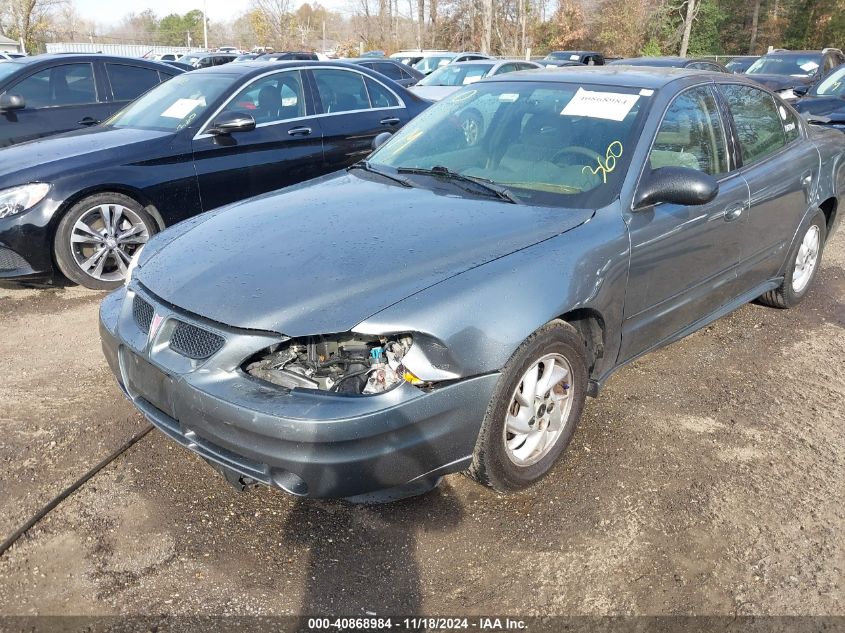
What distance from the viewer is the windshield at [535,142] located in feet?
11.0

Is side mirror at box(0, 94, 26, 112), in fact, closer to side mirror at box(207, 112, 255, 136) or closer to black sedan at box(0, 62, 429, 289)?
black sedan at box(0, 62, 429, 289)

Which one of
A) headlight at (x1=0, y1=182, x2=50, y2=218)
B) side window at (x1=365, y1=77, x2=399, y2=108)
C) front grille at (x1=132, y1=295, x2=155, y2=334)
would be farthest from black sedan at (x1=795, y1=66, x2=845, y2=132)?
front grille at (x1=132, y1=295, x2=155, y2=334)

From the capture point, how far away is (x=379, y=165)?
404cm

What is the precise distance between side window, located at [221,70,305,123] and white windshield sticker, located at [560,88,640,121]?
3.26 m

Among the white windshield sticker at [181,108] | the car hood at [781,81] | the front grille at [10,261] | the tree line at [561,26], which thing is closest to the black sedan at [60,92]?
the white windshield sticker at [181,108]

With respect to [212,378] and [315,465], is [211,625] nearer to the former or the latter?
[315,465]

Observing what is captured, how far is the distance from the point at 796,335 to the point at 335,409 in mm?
3646

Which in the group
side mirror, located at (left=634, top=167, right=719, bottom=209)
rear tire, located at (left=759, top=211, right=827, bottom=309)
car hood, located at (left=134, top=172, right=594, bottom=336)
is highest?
side mirror, located at (left=634, top=167, right=719, bottom=209)

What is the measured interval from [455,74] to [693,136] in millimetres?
11234

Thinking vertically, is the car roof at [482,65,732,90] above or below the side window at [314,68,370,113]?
above

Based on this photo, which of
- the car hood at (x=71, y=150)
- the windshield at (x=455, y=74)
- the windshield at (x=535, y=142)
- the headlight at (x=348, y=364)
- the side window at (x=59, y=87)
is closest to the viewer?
the headlight at (x=348, y=364)

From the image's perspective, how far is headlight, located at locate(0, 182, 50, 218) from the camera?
198 inches

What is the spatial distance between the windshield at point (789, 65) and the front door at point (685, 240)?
14.2 metres

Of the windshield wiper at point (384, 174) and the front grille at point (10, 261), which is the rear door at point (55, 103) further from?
the windshield wiper at point (384, 174)
